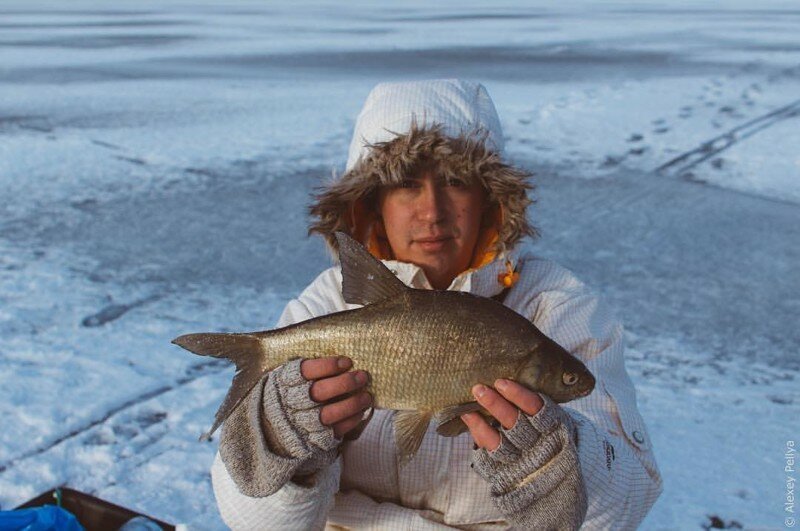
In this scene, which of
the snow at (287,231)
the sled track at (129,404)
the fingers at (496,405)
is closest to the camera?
the fingers at (496,405)

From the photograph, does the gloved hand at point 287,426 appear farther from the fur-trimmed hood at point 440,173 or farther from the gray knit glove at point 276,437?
the fur-trimmed hood at point 440,173

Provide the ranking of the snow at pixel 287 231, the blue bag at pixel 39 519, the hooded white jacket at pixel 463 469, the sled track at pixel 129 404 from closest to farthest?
the hooded white jacket at pixel 463 469, the blue bag at pixel 39 519, the sled track at pixel 129 404, the snow at pixel 287 231

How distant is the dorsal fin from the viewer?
69.0 inches

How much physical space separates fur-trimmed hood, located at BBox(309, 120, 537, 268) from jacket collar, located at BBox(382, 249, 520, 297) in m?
0.03

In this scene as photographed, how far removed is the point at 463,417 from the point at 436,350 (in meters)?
0.14

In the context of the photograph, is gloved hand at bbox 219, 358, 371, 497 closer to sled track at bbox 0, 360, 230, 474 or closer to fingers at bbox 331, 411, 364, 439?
fingers at bbox 331, 411, 364, 439

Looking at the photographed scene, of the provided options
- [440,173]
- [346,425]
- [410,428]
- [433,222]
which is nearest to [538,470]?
[410,428]

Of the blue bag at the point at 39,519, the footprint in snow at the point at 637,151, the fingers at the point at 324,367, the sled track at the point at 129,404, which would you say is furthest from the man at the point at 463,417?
the footprint in snow at the point at 637,151

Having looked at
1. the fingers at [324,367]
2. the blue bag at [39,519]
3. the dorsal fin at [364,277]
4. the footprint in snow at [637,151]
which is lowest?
the footprint in snow at [637,151]

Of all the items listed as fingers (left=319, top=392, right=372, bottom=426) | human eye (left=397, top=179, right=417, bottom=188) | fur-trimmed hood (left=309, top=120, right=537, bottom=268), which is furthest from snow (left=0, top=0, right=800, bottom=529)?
fingers (left=319, top=392, right=372, bottom=426)

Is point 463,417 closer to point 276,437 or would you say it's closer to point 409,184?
point 276,437

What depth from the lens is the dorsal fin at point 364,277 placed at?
1.75 metres

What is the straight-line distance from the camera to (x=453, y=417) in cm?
171

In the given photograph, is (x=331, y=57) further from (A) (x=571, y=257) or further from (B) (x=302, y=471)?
(B) (x=302, y=471)
